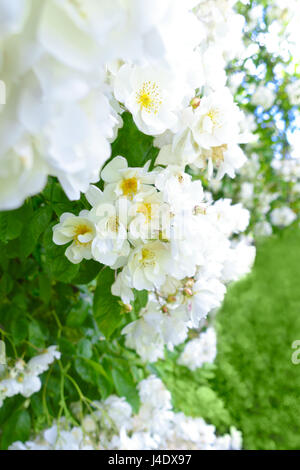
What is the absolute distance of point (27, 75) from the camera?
1.10 ft

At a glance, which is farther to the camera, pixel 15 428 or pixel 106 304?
pixel 15 428

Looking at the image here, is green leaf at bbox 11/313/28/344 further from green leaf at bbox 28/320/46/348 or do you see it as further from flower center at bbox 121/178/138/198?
flower center at bbox 121/178/138/198

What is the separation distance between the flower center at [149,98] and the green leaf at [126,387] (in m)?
0.91

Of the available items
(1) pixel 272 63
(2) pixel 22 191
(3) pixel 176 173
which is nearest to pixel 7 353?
(3) pixel 176 173

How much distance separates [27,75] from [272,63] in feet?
7.24

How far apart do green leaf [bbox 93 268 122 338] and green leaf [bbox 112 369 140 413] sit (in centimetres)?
49

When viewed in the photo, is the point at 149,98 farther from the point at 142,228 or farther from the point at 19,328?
the point at 19,328

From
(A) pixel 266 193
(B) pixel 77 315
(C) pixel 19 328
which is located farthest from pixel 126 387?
(A) pixel 266 193

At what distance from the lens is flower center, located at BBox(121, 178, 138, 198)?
1.98ft

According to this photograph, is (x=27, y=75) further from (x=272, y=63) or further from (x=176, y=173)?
(x=272, y=63)

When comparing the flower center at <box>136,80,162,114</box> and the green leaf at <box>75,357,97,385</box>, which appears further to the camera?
the green leaf at <box>75,357,97,385</box>

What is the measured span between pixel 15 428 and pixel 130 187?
904mm

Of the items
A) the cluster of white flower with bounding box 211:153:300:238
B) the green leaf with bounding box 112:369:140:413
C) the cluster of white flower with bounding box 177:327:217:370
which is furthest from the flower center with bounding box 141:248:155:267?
the cluster of white flower with bounding box 211:153:300:238

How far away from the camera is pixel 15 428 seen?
1.17 m
